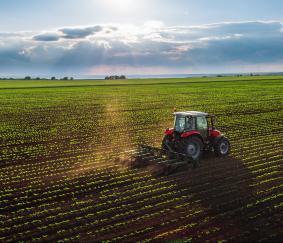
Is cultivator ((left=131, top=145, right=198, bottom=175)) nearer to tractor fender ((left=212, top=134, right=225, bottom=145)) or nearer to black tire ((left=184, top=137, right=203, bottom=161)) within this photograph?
black tire ((left=184, top=137, right=203, bottom=161))

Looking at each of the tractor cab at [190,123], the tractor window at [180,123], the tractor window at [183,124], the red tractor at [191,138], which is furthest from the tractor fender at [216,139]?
the tractor window at [180,123]

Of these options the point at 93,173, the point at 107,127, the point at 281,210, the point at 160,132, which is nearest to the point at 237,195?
the point at 281,210

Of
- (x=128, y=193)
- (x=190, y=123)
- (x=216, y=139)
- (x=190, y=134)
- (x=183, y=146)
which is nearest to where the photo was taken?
(x=128, y=193)

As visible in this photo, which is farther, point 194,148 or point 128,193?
point 194,148

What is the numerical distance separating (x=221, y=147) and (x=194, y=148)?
1.51 m

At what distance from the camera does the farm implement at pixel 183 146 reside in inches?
Answer: 595

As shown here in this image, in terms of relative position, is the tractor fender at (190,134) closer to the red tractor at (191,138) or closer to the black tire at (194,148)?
the red tractor at (191,138)

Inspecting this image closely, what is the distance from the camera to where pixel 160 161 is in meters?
15.5

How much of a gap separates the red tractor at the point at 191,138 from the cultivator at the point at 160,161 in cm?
17

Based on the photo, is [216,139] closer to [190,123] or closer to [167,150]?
[190,123]

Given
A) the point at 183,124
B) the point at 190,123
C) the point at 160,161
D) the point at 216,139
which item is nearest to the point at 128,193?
the point at 160,161

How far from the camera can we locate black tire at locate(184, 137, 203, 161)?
1543 centimetres

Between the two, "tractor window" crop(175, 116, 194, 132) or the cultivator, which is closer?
the cultivator

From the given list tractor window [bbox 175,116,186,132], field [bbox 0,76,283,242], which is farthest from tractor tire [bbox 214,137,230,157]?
tractor window [bbox 175,116,186,132]
